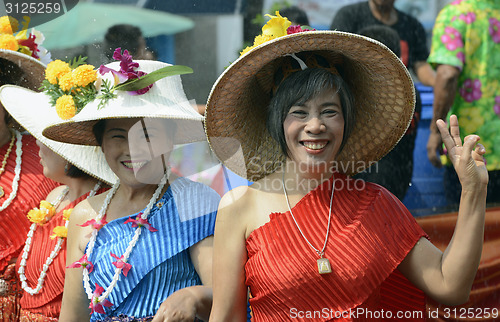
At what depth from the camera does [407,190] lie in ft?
16.4

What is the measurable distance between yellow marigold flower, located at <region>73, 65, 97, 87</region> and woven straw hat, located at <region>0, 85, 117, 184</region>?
53 cm

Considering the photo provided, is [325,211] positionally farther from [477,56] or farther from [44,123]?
[477,56]

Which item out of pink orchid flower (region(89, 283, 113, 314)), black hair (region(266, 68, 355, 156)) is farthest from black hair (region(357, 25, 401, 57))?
pink orchid flower (region(89, 283, 113, 314))

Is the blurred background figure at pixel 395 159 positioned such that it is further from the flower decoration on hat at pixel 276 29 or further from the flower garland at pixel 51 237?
the flower decoration on hat at pixel 276 29

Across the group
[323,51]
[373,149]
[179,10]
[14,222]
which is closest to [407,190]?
[373,149]

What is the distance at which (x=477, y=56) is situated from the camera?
4.75 m

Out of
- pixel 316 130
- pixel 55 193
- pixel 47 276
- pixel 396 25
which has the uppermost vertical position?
pixel 396 25

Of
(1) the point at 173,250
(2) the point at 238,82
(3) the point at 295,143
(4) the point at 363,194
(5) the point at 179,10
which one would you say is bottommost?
(1) the point at 173,250

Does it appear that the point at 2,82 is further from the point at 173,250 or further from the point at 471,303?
the point at 471,303

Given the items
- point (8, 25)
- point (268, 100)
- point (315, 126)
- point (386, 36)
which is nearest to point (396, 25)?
point (386, 36)

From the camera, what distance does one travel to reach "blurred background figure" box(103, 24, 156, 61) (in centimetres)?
A: 605

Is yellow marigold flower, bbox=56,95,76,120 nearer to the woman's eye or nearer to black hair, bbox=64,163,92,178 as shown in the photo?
black hair, bbox=64,163,92,178

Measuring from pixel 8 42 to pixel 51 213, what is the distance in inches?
45.8

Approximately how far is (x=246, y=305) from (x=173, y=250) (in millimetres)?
424
